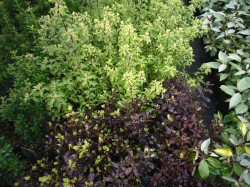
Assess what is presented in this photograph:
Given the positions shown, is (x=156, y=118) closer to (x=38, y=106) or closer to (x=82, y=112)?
(x=82, y=112)

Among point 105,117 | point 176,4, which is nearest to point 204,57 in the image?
point 176,4

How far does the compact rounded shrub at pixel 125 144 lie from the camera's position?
2035 mm

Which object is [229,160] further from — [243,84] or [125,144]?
[243,84]

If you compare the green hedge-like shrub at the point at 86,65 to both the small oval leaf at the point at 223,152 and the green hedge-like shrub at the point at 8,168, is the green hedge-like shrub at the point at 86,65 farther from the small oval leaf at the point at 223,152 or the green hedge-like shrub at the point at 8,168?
the small oval leaf at the point at 223,152

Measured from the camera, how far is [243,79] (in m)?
2.92

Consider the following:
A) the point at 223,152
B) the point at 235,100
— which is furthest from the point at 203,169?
the point at 235,100

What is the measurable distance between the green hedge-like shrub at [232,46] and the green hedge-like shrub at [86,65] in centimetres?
62

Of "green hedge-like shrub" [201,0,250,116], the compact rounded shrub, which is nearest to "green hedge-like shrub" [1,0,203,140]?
the compact rounded shrub

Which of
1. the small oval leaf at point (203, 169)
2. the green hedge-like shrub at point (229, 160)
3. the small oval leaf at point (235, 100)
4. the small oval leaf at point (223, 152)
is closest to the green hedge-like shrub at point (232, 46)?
the small oval leaf at point (235, 100)

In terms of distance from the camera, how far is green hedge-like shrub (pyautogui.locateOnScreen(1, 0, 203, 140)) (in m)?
2.51

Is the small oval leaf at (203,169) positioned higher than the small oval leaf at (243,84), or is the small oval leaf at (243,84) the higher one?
the small oval leaf at (243,84)

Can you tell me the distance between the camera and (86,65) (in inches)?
102

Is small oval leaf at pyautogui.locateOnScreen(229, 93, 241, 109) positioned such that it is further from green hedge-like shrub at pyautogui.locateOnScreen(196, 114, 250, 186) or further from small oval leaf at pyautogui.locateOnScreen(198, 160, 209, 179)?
small oval leaf at pyautogui.locateOnScreen(198, 160, 209, 179)

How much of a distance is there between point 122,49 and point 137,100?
47 cm
